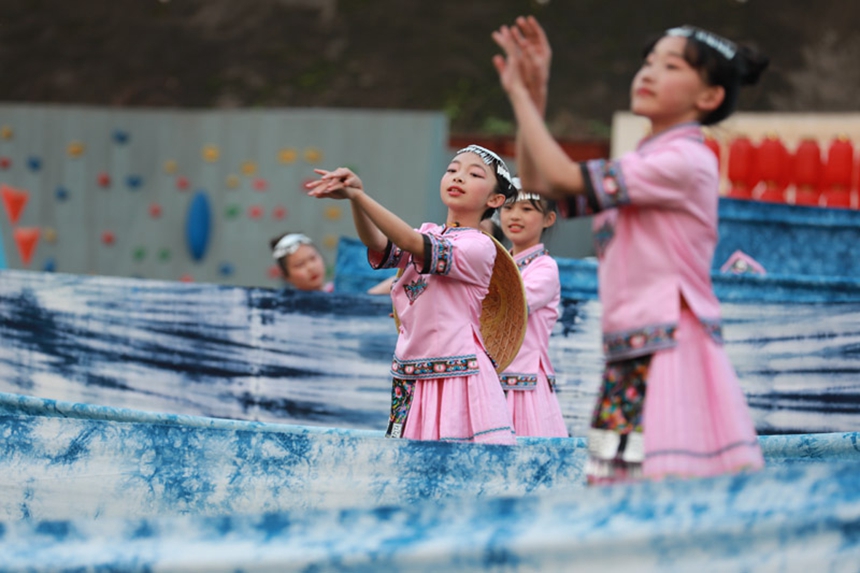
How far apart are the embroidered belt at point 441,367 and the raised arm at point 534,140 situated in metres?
1.12

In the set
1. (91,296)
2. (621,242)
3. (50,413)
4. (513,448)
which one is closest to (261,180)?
(91,296)

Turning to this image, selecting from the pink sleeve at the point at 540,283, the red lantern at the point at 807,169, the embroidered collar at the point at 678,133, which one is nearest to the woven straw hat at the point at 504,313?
the pink sleeve at the point at 540,283

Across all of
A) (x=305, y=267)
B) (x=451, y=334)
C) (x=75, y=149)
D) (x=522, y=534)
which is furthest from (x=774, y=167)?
(x=522, y=534)

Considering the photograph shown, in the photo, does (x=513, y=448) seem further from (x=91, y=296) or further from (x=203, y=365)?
(x=91, y=296)

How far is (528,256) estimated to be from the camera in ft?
13.8

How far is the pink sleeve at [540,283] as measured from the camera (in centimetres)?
404

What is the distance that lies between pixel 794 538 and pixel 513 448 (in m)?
1.08

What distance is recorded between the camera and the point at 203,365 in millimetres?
5504

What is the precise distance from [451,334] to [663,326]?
120cm

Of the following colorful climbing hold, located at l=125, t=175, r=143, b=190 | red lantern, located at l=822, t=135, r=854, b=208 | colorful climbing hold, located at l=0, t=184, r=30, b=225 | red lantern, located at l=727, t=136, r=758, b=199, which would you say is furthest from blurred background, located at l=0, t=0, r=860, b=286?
colorful climbing hold, located at l=0, t=184, r=30, b=225

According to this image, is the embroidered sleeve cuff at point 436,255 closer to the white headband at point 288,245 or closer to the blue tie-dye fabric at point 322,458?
the blue tie-dye fabric at point 322,458

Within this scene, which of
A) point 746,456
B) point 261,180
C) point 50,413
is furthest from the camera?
point 261,180

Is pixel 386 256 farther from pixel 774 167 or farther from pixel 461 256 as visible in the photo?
pixel 774 167

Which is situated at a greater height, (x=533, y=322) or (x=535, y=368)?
(x=533, y=322)
